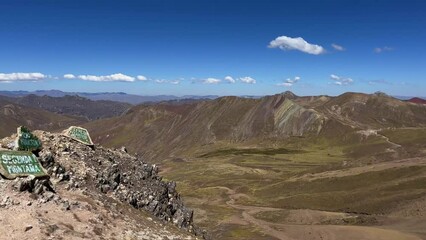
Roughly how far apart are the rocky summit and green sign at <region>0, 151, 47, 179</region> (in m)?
0.67

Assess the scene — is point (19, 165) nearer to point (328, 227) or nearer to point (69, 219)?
point (69, 219)

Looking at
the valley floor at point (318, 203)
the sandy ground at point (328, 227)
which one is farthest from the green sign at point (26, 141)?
the sandy ground at point (328, 227)

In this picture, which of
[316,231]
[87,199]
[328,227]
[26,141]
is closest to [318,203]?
[328,227]

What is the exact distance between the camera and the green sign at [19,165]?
29141 mm

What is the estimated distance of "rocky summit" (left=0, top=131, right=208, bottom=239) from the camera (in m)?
26.3

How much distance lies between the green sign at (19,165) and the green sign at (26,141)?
1.64m

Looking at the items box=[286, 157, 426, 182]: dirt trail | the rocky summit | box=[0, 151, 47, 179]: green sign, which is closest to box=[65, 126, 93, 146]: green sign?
the rocky summit

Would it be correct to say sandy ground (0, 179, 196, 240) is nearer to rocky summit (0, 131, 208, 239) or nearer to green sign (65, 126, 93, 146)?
rocky summit (0, 131, 208, 239)

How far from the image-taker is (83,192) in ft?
109

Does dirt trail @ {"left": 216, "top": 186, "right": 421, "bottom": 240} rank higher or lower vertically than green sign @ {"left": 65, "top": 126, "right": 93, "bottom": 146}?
lower

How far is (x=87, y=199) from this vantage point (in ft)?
106

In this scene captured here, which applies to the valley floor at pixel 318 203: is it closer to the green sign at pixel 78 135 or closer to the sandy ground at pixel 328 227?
the sandy ground at pixel 328 227

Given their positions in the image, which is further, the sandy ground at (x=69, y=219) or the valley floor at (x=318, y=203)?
the valley floor at (x=318, y=203)

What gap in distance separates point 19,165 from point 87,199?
17.6 feet
